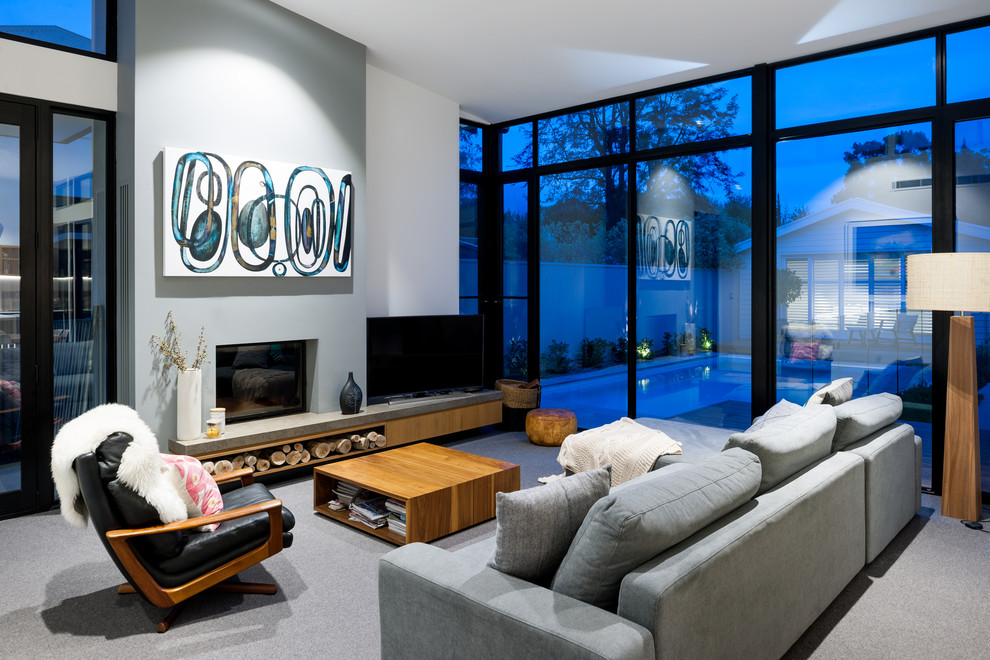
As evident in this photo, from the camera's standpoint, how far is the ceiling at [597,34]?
419cm

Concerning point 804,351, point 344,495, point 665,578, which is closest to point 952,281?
point 804,351

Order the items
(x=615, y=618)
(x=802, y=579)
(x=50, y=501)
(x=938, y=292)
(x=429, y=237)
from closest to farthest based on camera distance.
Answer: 1. (x=615, y=618)
2. (x=802, y=579)
3. (x=938, y=292)
4. (x=50, y=501)
5. (x=429, y=237)

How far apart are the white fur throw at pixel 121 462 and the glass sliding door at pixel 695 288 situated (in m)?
4.20

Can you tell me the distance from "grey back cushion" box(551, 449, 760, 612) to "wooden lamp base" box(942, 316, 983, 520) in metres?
2.58

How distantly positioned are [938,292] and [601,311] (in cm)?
293

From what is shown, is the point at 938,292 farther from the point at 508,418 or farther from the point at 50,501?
the point at 50,501

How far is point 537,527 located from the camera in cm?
192

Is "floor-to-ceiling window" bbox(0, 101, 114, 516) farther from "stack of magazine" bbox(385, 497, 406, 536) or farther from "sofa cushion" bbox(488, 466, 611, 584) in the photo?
"sofa cushion" bbox(488, 466, 611, 584)

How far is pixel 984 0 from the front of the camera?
391 cm

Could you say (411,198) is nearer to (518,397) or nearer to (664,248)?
(518,397)

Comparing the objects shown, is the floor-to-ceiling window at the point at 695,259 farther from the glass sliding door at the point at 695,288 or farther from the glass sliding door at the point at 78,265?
the glass sliding door at the point at 78,265

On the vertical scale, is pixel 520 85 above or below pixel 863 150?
above

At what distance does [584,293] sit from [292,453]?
3.11 meters

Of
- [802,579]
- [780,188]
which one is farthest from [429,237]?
[802,579]
